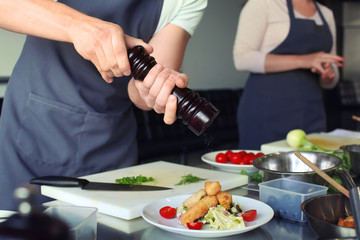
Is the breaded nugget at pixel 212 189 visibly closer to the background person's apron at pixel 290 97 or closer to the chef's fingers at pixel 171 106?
the chef's fingers at pixel 171 106

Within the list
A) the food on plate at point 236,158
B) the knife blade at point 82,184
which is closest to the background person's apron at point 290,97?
the food on plate at point 236,158

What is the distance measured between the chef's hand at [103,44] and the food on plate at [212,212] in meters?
0.34

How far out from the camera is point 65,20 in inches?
41.7

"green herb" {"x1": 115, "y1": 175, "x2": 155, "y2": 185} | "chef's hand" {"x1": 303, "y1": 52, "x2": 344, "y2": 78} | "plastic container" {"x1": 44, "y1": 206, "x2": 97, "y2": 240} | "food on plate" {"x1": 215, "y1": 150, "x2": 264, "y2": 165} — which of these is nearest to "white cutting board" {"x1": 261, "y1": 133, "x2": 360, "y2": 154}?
"food on plate" {"x1": 215, "y1": 150, "x2": 264, "y2": 165}

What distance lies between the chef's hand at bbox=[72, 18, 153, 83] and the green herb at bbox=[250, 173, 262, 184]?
1.85 ft

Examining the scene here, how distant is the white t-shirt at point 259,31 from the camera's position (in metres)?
2.45

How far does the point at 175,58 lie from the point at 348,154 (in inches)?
26.6

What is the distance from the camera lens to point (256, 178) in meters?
1.37

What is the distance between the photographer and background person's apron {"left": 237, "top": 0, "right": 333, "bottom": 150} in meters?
2.53

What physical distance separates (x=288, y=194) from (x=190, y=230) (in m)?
0.28

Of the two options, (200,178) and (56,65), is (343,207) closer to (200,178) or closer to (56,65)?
(200,178)

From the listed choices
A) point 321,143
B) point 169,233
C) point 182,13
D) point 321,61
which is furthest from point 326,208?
point 321,61

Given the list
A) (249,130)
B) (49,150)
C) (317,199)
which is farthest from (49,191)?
(249,130)

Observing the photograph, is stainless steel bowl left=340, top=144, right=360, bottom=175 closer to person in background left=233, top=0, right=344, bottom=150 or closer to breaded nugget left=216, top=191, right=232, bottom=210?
breaded nugget left=216, top=191, right=232, bottom=210
